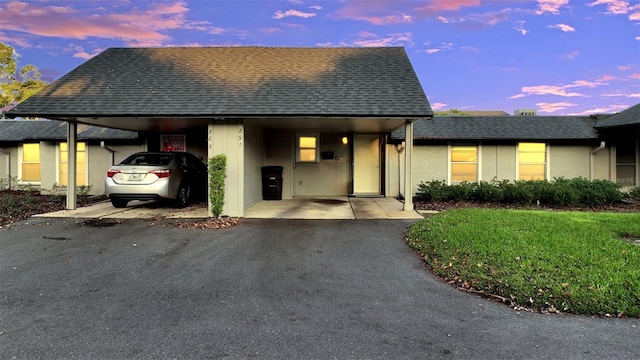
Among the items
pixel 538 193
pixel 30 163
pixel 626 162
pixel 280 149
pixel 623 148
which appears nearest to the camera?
pixel 538 193

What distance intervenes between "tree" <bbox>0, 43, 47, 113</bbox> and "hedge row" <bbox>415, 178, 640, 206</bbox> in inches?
1030

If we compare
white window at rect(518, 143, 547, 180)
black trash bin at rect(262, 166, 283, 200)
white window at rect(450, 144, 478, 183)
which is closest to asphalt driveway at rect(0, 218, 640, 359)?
black trash bin at rect(262, 166, 283, 200)

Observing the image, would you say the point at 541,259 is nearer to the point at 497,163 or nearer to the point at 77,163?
the point at 497,163

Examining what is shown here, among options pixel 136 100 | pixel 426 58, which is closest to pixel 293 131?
pixel 136 100

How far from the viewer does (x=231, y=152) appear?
888 centimetres

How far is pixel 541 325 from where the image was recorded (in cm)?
330

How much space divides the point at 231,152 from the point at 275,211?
83.2 inches

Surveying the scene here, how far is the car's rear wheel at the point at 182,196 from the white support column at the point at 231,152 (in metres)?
1.90

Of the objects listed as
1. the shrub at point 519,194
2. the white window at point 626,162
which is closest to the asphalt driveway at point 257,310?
the shrub at point 519,194

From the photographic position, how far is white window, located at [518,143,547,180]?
43.6ft

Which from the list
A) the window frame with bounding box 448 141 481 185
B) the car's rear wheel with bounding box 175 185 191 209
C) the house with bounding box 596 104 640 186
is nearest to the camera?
the car's rear wheel with bounding box 175 185 191 209

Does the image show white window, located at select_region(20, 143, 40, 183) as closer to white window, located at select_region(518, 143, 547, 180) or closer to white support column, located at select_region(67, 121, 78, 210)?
white support column, located at select_region(67, 121, 78, 210)

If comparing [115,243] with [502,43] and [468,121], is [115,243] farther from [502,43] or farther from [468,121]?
[502,43]

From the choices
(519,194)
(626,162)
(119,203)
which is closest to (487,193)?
(519,194)
